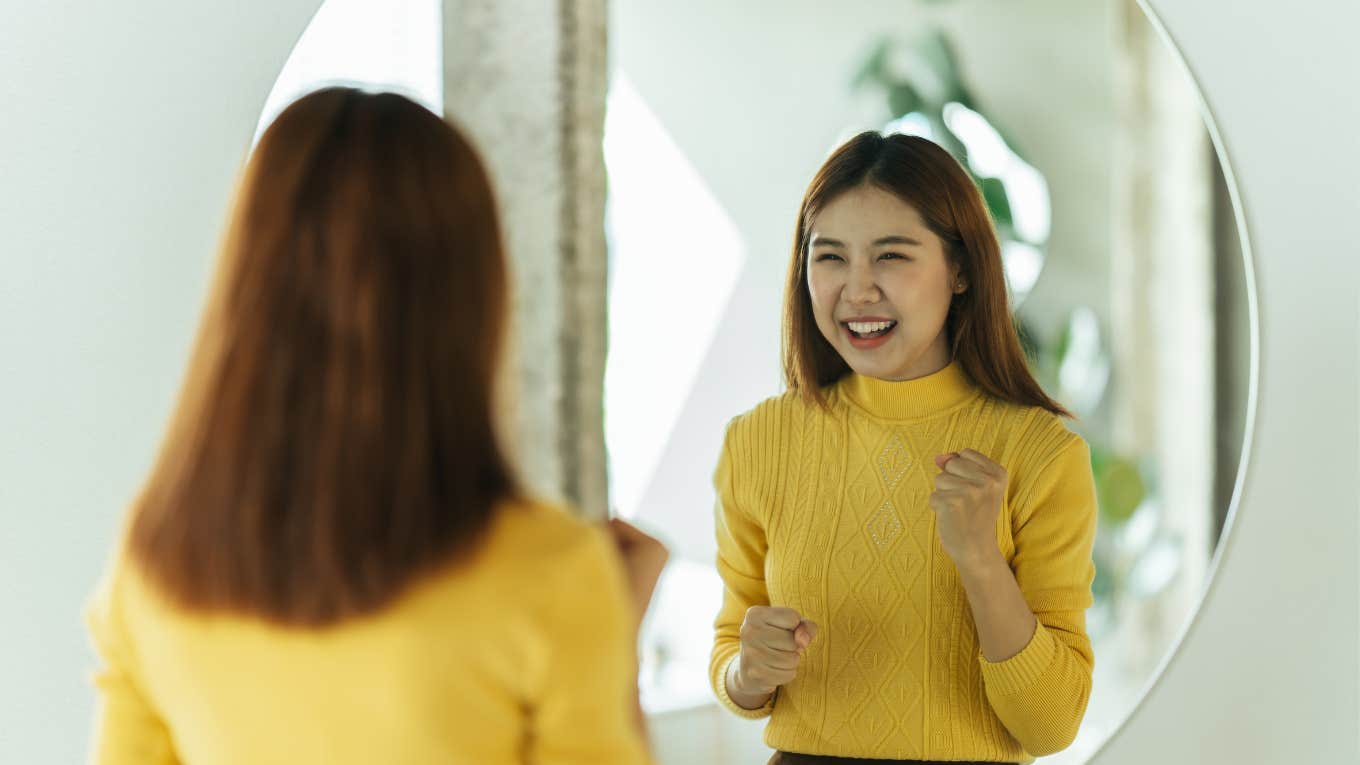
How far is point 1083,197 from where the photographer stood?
95cm

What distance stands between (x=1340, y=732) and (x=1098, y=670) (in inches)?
7.9

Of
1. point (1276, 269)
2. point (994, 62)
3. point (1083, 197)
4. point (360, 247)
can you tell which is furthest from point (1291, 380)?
point (360, 247)

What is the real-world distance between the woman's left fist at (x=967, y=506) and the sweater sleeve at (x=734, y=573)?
14 centimetres

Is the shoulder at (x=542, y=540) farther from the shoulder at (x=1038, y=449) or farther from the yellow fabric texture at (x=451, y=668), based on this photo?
the shoulder at (x=1038, y=449)

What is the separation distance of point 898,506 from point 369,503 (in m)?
0.38

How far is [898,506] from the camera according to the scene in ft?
2.29

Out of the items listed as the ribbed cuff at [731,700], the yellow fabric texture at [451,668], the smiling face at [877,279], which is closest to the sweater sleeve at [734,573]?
the ribbed cuff at [731,700]

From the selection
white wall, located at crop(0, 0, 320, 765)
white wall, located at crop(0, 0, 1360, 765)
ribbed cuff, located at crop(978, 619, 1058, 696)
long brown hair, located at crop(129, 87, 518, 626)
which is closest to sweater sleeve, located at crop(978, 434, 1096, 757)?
ribbed cuff, located at crop(978, 619, 1058, 696)

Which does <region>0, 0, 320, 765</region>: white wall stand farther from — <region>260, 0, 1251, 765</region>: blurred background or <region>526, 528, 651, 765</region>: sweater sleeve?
<region>526, 528, 651, 765</region>: sweater sleeve

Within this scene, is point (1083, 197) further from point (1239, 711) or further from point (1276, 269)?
point (1239, 711)

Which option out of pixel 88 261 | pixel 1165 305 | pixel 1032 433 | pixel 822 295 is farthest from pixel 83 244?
pixel 1165 305

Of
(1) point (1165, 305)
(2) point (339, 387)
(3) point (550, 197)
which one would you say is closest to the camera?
(2) point (339, 387)

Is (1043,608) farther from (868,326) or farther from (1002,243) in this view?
(1002,243)

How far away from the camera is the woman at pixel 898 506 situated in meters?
0.65
